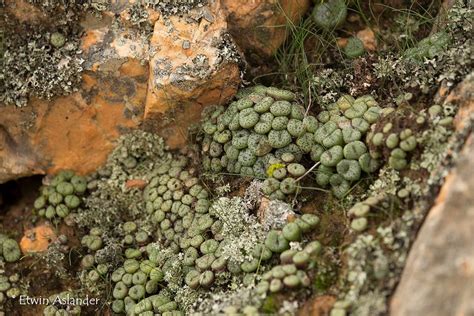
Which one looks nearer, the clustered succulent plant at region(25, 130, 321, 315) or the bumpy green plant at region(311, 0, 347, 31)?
the clustered succulent plant at region(25, 130, 321, 315)

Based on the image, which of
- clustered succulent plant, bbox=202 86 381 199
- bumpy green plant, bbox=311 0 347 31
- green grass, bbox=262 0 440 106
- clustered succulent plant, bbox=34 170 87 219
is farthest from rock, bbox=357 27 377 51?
clustered succulent plant, bbox=34 170 87 219

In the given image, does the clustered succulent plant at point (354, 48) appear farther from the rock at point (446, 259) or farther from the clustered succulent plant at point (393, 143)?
the rock at point (446, 259)

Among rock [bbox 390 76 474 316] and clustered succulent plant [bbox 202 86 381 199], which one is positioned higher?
rock [bbox 390 76 474 316]

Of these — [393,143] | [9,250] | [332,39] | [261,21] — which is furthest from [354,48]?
[9,250]

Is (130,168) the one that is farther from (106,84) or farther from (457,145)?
(457,145)

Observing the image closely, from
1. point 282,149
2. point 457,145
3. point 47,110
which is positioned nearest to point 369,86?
point 282,149

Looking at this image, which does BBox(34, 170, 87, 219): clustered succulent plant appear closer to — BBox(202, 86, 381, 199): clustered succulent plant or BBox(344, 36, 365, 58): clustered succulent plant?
BBox(202, 86, 381, 199): clustered succulent plant
